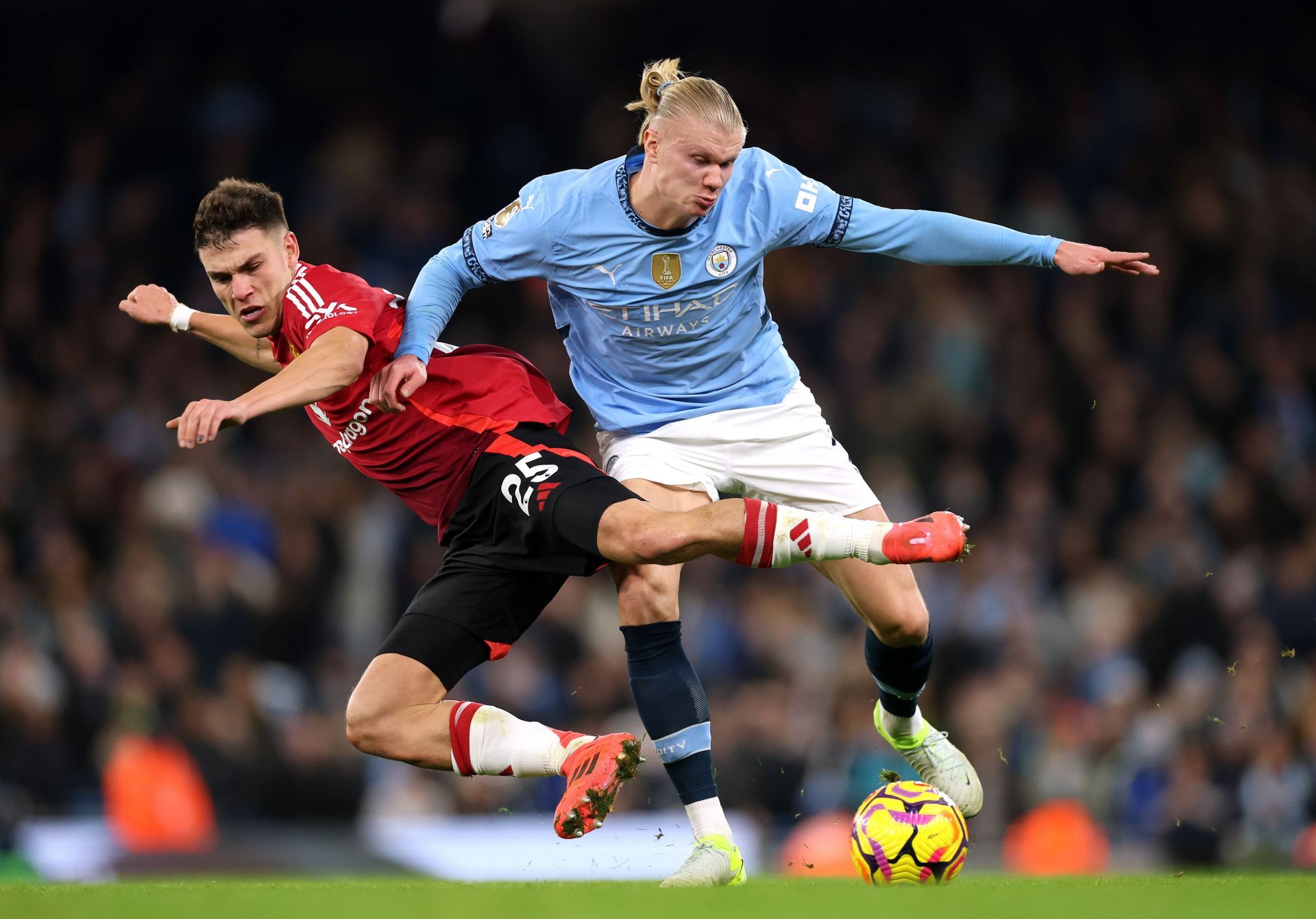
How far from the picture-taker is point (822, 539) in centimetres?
472

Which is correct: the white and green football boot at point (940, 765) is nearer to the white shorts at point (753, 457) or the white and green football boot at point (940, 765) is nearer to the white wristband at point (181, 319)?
the white shorts at point (753, 457)

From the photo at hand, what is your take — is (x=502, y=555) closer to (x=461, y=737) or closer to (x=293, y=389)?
(x=461, y=737)

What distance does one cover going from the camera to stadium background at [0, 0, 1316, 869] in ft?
31.4

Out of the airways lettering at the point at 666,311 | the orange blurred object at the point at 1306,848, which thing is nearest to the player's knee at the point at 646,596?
the airways lettering at the point at 666,311

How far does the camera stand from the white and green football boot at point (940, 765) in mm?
5969

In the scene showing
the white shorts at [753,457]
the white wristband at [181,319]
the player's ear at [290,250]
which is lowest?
the white shorts at [753,457]

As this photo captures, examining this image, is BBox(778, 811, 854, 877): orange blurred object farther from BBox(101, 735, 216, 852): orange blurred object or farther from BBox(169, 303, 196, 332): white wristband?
BBox(169, 303, 196, 332): white wristband

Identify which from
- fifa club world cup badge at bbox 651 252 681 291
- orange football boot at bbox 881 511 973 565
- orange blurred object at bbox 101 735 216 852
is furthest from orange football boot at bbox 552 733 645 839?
orange blurred object at bbox 101 735 216 852

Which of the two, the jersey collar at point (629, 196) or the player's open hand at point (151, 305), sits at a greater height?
the jersey collar at point (629, 196)

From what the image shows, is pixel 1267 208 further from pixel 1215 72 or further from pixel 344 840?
pixel 344 840

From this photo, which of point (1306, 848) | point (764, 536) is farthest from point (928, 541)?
point (1306, 848)

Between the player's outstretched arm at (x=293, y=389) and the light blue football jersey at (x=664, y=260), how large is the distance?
0.23 m

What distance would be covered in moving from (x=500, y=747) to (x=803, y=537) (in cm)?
124

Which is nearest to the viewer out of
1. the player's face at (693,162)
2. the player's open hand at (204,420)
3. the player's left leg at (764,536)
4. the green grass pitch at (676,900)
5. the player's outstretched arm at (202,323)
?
the green grass pitch at (676,900)
